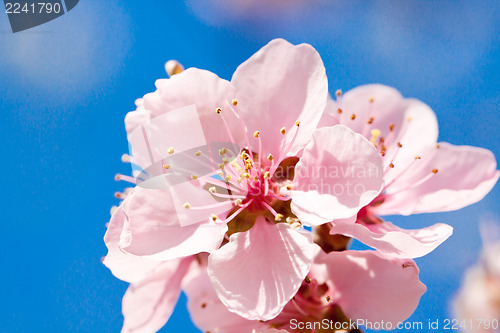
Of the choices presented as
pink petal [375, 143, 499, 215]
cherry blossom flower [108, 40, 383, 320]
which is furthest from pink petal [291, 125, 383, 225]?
pink petal [375, 143, 499, 215]

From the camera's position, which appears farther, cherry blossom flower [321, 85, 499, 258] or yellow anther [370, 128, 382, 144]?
yellow anther [370, 128, 382, 144]

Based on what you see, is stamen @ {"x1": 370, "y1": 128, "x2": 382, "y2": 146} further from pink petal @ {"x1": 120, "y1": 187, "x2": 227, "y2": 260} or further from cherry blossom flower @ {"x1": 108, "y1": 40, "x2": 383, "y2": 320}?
pink petal @ {"x1": 120, "y1": 187, "x2": 227, "y2": 260}

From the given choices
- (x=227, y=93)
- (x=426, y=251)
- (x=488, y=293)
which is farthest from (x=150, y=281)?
(x=488, y=293)

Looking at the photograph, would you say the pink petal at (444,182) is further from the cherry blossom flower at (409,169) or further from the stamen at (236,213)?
the stamen at (236,213)

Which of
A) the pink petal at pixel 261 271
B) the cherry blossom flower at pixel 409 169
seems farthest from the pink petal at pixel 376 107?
the pink petal at pixel 261 271

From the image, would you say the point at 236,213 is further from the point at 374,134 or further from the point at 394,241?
the point at 374,134

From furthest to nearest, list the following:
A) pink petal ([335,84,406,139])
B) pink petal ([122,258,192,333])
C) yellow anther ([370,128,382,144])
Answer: pink petal ([335,84,406,139])
yellow anther ([370,128,382,144])
pink petal ([122,258,192,333])
